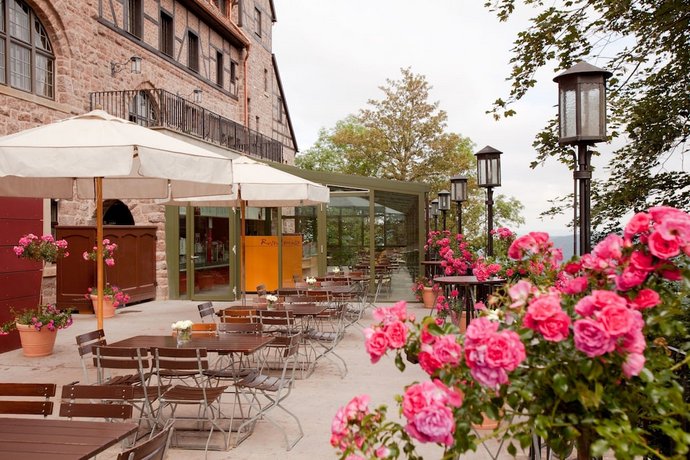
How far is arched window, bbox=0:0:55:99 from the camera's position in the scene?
10062 millimetres

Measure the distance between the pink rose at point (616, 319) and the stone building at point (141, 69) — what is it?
1022 cm

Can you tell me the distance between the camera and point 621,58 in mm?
6262

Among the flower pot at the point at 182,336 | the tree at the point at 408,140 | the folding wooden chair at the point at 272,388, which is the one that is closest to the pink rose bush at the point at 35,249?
the flower pot at the point at 182,336

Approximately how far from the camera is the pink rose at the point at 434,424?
50.3 inches

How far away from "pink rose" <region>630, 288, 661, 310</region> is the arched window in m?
11.0

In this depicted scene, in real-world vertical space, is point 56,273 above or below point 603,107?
below

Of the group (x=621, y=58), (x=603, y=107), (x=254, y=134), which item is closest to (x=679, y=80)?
(x=621, y=58)

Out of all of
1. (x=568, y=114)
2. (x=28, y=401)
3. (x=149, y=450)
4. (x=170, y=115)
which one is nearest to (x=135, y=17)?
(x=170, y=115)

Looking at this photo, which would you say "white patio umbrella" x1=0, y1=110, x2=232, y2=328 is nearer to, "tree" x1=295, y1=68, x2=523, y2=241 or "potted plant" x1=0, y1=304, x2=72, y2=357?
"potted plant" x1=0, y1=304, x2=72, y2=357

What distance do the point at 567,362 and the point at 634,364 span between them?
150 mm

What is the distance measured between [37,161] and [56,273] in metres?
7.17

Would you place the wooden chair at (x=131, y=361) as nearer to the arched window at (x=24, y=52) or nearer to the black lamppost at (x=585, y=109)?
the black lamppost at (x=585, y=109)

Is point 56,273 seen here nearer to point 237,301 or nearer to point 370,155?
point 237,301

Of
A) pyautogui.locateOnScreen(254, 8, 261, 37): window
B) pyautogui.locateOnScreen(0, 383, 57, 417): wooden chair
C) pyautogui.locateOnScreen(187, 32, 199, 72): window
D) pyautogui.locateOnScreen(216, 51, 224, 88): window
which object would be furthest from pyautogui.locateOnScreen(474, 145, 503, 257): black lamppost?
pyautogui.locateOnScreen(254, 8, 261, 37): window
